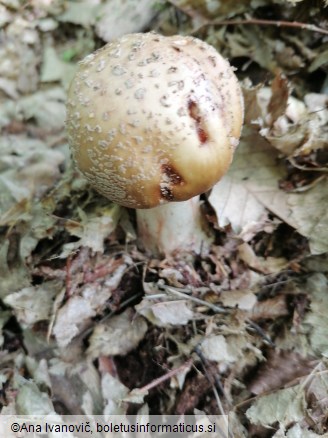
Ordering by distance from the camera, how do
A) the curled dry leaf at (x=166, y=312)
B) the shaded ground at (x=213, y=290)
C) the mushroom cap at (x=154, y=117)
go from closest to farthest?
1. the mushroom cap at (x=154, y=117)
2. the shaded ground at (x=213, y=290)
3. the curled dry leaf at (x=166, y=312)

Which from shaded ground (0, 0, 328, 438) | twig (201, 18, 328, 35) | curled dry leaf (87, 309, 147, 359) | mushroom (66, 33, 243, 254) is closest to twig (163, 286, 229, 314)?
shaded ground (0, 0, 328, 438)

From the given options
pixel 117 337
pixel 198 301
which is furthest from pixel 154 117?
pixel 117 337

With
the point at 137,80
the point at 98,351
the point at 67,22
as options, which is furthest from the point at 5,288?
the point at 67,22

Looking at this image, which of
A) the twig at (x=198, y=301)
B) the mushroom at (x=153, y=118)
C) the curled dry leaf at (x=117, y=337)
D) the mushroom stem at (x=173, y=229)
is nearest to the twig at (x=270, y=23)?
the mushroom at (x=153, y=118)

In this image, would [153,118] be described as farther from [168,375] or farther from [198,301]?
[168,375]

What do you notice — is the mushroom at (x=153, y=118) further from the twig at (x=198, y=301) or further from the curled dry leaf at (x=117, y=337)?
the curled dry leaf at (x=117, y=337)
